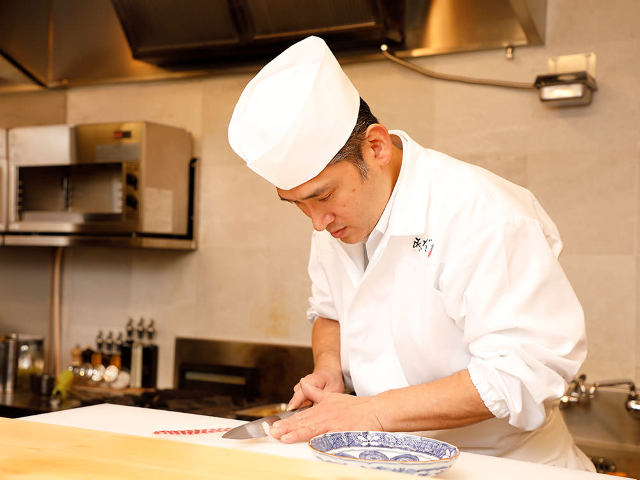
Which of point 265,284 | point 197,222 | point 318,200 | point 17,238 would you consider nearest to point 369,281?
point 318,200

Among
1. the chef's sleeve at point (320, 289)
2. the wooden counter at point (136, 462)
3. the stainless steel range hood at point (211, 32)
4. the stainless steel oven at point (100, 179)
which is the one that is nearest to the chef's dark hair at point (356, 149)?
the chef's sleeve at point (320, 289)

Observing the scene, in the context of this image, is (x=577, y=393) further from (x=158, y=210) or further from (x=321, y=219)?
(x=158, y=210)

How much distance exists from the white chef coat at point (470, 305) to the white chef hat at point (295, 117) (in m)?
0.18

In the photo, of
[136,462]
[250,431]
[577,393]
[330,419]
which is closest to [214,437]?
[250,431]

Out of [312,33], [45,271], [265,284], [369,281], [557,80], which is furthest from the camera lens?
[45,271]

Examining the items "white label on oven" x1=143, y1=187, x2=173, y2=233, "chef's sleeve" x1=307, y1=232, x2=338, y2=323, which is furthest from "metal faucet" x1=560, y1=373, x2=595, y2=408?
"white label on oven" x1=143, y1=187, x2=173, y2=233

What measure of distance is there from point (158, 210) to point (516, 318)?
1.90 meters

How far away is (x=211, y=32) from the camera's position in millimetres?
A: 2738

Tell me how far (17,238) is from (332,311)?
1.80 metres

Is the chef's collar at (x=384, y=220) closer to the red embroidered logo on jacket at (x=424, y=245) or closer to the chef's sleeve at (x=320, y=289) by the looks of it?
the red embroidered logo on jacket at (x=424, y=245)

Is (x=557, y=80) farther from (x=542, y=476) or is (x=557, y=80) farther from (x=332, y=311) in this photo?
(x=542, y=476)

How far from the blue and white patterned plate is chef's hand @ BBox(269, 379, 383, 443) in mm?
167

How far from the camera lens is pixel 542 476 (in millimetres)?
962

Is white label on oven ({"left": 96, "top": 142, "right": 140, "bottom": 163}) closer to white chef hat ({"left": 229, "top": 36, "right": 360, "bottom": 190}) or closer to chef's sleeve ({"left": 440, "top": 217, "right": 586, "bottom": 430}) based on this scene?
white chef hat ({"left": 229, "top": 36, "right": 360, "bottom": 190})
